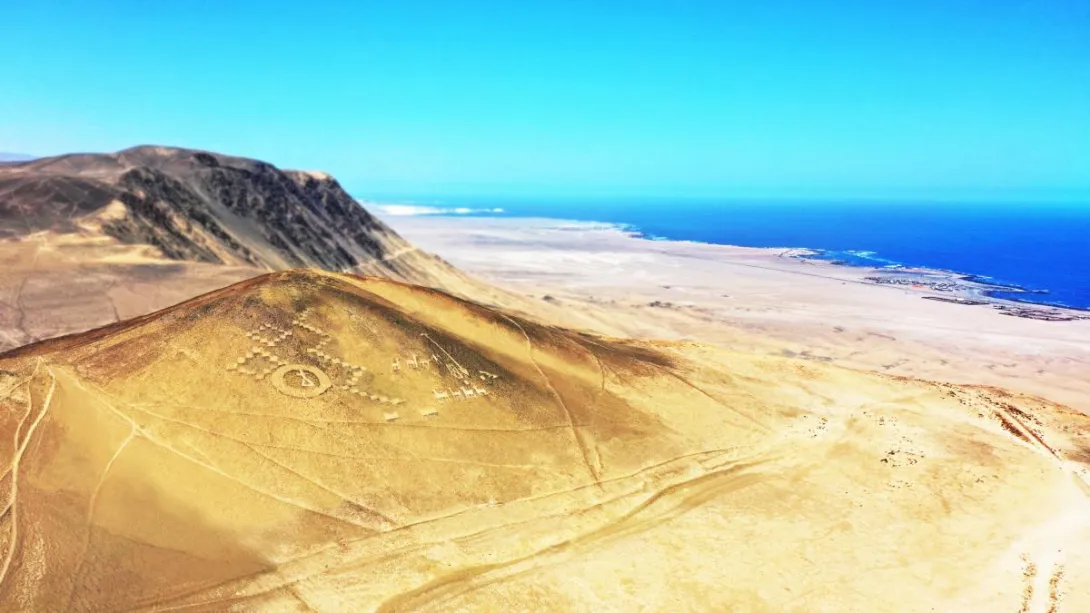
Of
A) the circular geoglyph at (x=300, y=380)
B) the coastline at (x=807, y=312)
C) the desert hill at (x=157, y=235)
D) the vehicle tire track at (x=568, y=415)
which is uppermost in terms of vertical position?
the desert hill at (x=157, y=235)

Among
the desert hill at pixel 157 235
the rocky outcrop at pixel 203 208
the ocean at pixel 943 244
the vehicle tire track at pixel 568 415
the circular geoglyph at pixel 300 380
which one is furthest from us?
the ocean at pixel 943 244

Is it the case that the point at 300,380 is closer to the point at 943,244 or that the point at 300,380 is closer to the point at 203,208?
the point at 203,208

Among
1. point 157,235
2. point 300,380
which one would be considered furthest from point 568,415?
point 157,235

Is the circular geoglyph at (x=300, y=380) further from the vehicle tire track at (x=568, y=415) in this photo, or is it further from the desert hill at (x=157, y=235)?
the desert hill at (x=157, y=235)

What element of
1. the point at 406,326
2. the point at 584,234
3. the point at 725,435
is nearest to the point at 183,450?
the point at 406,326

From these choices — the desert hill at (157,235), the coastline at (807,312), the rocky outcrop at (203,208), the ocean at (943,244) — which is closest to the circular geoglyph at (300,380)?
the desert hill at (157,235)

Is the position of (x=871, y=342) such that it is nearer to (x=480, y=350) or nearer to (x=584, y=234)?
(x=480, y=350)
